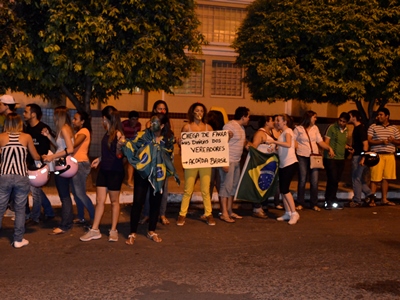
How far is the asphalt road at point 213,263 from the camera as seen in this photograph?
623 centimetres

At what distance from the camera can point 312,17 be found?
1413 cm

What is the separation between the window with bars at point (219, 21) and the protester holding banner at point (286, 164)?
1259cm

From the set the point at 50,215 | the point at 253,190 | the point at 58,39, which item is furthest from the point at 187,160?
the point at 58,39

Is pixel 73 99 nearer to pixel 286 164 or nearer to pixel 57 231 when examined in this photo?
pixel 57 231

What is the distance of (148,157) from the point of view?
8.12 meters

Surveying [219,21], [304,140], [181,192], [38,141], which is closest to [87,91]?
[181,192]

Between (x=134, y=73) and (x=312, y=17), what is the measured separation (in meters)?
4.94

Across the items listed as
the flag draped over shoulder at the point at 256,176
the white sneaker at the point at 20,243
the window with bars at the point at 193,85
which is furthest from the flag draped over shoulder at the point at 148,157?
the window with bars at the point at 193,85

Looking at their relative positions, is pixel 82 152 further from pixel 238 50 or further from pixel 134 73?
pixel 238 50

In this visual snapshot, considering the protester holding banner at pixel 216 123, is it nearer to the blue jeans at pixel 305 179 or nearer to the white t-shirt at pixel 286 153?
the white t-shirt at pixel 286 153

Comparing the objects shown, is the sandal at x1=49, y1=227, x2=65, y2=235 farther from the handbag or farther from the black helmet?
the black helmet

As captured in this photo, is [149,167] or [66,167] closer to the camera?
[149,167]

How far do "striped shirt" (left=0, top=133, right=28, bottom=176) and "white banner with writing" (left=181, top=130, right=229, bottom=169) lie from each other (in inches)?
99.5

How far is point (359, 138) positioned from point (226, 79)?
1159cm
